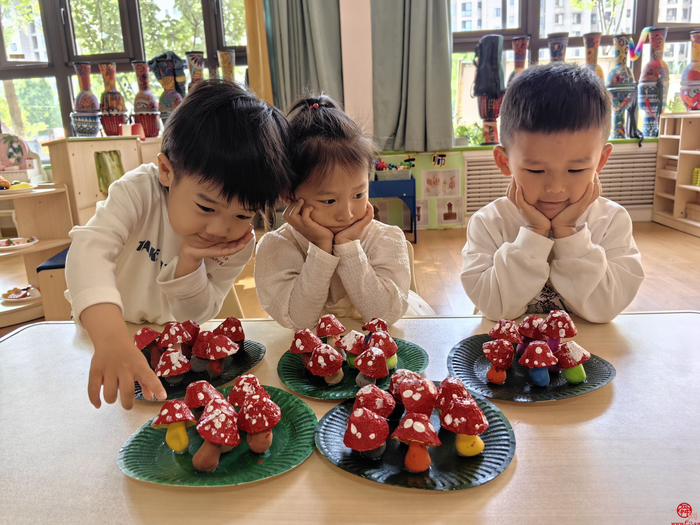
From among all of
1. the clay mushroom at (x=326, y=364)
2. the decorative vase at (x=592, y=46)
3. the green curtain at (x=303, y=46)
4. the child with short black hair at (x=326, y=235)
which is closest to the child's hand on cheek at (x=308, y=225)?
the child with short black hair at (x=326, y=235)

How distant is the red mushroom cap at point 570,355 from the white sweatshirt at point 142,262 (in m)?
0.60

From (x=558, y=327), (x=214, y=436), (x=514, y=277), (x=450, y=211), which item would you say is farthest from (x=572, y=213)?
(x=450, y=211)

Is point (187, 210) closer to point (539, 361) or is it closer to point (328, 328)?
point (328, 328)

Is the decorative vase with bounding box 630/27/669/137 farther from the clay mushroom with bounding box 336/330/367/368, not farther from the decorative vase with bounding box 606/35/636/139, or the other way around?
the clay mushroom with bounding box 336/330/367/368

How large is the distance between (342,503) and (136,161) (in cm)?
312

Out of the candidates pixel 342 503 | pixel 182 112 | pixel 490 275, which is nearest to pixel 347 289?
pixel 490 275

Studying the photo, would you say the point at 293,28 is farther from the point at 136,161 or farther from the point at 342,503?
the point at 342,503

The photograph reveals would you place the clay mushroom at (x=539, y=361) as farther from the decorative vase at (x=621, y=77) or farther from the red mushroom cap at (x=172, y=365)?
the decorative vase at (x=621, y=77)

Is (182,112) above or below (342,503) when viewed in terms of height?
above

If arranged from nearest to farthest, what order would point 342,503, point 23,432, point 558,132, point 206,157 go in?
1. point 342,503
2. point 23,432
3. point 206,157
4. point 558,132

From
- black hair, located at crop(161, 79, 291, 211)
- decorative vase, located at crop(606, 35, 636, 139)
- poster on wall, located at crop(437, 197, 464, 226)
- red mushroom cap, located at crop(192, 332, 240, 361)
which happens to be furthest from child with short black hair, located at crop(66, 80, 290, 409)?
decorative vase, located at crop(606, 35, 636, 139)

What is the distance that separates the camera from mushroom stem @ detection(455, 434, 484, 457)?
52 cm

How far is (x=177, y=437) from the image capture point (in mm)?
544

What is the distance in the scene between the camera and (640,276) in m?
0.97
